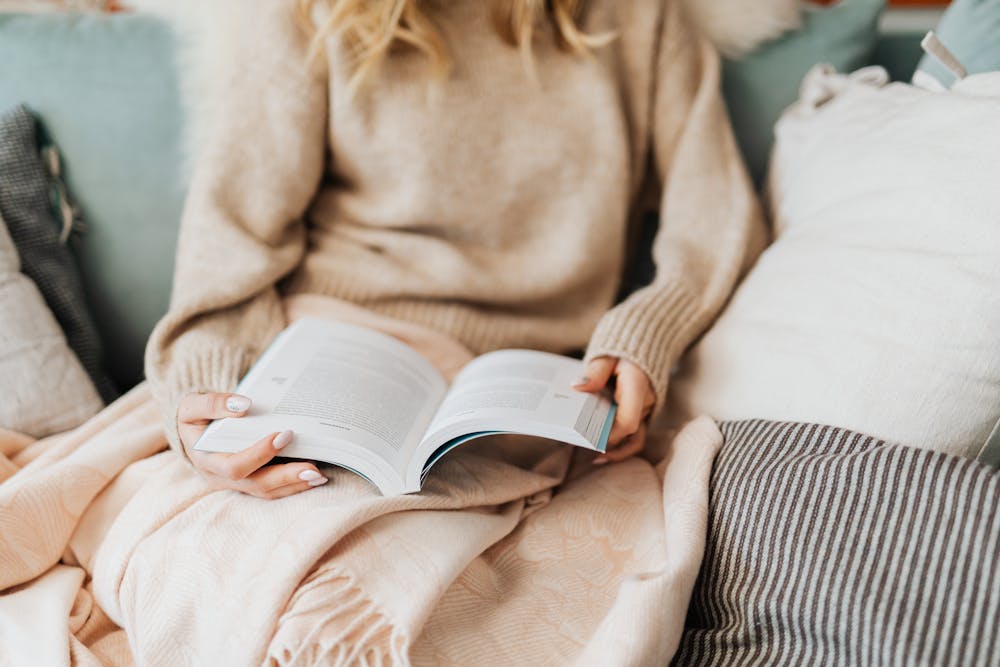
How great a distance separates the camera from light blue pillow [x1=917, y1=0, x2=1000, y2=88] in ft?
2.80

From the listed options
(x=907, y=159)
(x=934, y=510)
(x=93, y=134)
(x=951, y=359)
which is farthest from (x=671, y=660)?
(x=93, y=134)

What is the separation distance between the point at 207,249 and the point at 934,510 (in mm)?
795

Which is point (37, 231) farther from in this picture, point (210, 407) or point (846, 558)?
point (846, 558)

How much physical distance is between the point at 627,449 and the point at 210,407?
0.45 m

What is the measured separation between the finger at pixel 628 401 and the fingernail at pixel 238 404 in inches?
14.9

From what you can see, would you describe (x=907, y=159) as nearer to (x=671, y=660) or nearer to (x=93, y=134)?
(x=671, y=660)

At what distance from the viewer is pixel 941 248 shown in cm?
73

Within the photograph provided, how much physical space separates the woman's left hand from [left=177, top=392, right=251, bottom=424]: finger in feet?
1.12

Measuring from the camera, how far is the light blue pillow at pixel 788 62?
109cm

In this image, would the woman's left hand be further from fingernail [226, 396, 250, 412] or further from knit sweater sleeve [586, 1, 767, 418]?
fingernail [226, 396, 250, 412]

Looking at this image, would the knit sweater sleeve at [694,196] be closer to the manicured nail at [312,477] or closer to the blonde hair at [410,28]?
the blonde hair at [410,28]

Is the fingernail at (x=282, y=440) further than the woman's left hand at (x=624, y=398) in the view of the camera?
No

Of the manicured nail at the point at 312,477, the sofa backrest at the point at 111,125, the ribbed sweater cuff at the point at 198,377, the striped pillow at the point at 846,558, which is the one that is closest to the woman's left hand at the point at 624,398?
the striped pillow at the point at 846,558

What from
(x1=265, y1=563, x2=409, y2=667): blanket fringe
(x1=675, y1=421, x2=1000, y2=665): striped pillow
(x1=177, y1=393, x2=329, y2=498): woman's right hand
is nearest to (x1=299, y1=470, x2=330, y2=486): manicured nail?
(x1=177, y1=393, x2=329, y2=498): woman's right hand
